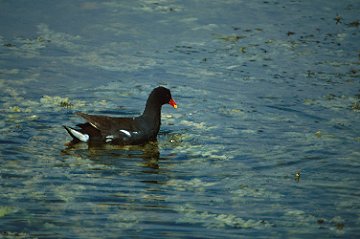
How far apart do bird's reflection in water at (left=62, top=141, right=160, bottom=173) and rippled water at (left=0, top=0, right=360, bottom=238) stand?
A: 0.04 meters

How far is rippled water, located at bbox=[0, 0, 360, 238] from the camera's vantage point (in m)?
9.69

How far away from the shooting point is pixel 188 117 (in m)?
14.2

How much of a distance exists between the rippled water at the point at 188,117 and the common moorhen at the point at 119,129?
21 centimetres

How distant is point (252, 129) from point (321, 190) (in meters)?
3.03

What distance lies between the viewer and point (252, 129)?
13578 millimetres

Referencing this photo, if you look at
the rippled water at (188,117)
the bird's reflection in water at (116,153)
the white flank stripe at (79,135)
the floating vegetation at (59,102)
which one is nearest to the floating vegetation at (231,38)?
the rippled water at (188,117)

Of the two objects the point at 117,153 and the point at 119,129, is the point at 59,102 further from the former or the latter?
the point at 117,153

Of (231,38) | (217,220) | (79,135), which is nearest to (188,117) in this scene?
(79,135)

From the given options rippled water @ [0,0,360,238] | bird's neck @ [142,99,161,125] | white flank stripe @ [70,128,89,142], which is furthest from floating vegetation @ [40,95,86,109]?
white flank stripe @ [70,128,89,142]

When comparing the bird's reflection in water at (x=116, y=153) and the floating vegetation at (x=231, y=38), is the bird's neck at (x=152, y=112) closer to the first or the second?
the bird's reflection in water at (x=116, y=153)

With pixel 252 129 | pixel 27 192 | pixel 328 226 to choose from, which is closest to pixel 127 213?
pixel 27 192

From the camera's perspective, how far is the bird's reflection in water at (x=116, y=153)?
1208cm

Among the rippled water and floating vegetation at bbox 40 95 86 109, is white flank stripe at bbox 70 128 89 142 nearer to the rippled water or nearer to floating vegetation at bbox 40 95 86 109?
the rippled water

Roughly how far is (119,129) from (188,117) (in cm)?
170
